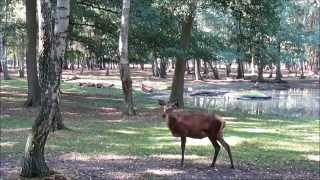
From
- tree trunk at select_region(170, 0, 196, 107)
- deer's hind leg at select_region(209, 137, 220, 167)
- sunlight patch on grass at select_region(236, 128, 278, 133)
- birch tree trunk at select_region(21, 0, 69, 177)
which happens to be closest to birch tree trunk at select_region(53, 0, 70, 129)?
birch tree trunk at select_region(21, 0, 69, 177)

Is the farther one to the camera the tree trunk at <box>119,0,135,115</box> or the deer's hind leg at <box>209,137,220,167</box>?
the tree trunk at <box>119,0,135,115</box>

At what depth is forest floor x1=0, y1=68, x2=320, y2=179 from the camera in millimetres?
10477

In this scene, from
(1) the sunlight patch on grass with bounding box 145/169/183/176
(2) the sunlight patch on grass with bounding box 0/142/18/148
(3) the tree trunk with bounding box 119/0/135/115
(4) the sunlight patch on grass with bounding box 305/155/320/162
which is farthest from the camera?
(3) the tree trunk with bounding box 119/0/135/115

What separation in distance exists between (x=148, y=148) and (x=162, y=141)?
1709 millimetres

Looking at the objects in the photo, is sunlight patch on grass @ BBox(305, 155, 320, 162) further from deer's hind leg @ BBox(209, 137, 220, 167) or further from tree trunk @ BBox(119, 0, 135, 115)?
tree trunk @ BBox(119, 0, 135, 115)

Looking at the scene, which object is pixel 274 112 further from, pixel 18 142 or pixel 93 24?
pixel 18 142

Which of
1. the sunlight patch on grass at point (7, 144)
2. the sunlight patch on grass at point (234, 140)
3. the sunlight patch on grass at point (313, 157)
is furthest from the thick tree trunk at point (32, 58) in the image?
the sunlight patch on grass at point (313, 157)

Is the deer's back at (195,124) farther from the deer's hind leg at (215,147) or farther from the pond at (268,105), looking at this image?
the pond at (268,105)

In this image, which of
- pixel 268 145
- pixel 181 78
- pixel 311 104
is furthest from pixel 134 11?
pixel 311 104

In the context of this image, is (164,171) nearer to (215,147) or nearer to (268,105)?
(215,147)

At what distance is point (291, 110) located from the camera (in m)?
32.8

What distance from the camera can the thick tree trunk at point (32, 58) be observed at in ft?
77.3

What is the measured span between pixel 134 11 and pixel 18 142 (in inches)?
414

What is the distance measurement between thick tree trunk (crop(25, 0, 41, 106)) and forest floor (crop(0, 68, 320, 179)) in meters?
0.68
